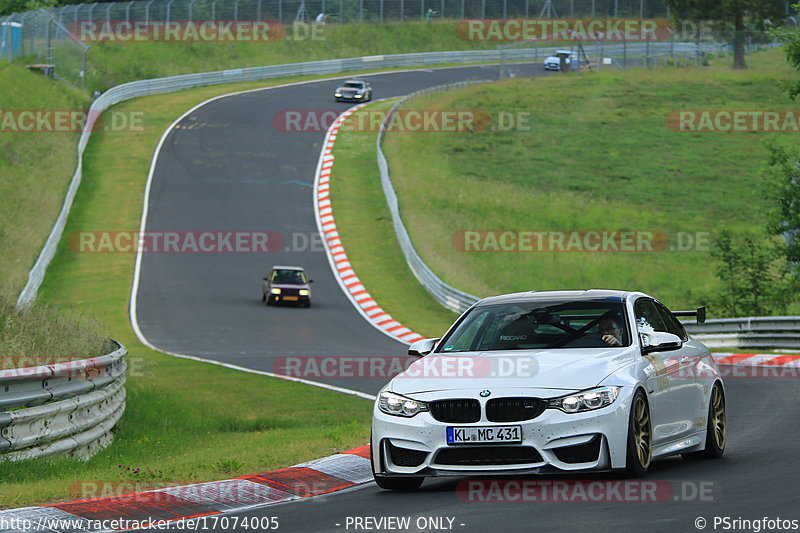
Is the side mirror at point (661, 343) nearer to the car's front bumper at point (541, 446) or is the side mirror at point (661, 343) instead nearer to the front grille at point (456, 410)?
the car's front bumper at point (541, 446)

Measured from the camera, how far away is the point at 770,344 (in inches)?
993

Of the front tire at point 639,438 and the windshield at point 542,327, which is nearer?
the front tire at point 639,438

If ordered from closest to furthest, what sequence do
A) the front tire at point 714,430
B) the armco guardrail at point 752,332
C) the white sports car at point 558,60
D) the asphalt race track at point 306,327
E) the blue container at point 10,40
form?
the asphalt race track at point 306,327
the front tire at point 714,430
the armco guardrail at point 752,332
the blue container at point 10,40
the white sports car at point 558,60

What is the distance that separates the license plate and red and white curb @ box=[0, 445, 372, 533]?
1354mm

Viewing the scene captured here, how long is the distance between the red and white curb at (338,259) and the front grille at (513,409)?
68.1 feet

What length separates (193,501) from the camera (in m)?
9.25

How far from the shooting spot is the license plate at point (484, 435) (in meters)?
8.94

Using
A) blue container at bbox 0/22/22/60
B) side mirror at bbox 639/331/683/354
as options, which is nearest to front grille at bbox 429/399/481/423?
side mirror at bbox 639/331/683/354

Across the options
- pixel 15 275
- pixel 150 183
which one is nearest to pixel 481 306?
pixel 15 275

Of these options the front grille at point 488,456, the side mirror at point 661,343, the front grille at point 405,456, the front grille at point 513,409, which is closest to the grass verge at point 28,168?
the front grille at point 405,456

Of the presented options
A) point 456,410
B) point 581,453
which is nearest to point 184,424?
point 456,410

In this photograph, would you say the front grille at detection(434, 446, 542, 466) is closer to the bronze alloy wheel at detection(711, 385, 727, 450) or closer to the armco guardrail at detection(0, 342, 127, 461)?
the bronze alloy wheel at detection(711, 385, 727, 450)

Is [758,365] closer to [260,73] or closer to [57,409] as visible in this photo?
[57,409]

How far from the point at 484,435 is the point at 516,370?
0.66 metres
